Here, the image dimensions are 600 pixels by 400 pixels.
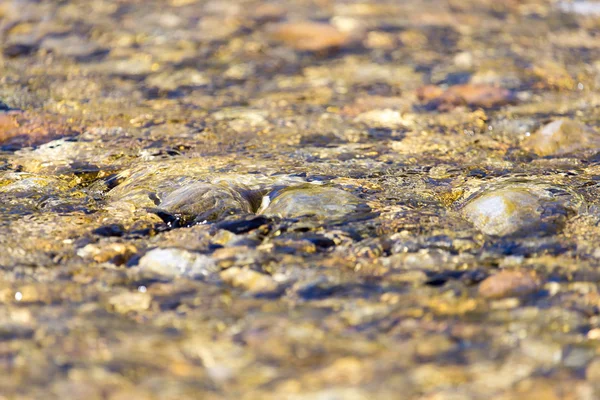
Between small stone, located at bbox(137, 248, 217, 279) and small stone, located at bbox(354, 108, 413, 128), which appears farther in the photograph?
small stone, located at bbox(354, 108, 413, 128)

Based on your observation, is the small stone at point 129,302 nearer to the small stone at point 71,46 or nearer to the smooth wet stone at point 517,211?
the smooth wet stone at point 517,211

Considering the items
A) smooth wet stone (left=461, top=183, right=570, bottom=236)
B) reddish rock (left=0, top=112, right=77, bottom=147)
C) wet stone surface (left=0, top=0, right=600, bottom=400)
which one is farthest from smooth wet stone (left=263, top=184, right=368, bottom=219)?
reddish rock (left=0, top=112, right=77, bottom=147)

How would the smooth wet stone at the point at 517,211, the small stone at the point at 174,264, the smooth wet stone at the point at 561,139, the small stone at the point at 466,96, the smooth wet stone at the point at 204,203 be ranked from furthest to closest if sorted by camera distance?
1. the small stone at the point at 466,96
2. the smooth wet stone at the point at 561,139
3. the smooth wet stone at the point at 204,203
4. the smooth wet stone at the point at 517,211
5. the small stone at the point at 174,264

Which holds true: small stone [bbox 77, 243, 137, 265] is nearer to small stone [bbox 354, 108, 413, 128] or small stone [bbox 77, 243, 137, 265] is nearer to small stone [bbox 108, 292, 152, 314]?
small stone [bbox 108, 292, 152, 314]

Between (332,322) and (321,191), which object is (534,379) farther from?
(321,191)

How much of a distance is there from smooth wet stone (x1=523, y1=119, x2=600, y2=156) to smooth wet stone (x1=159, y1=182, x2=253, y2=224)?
106cm

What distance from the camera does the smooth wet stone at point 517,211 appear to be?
1.84m

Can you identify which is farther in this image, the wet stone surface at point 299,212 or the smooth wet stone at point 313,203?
the smooth wet stone at point 313,203

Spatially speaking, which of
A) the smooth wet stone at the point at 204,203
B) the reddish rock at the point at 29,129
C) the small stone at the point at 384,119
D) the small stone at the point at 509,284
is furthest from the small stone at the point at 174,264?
the small stone at the point at 384,119

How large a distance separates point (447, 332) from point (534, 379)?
199 mm

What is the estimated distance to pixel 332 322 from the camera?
145cm

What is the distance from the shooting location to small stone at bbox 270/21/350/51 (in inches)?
142

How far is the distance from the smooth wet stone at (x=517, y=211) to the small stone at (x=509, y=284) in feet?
0.75

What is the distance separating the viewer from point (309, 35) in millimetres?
3680
